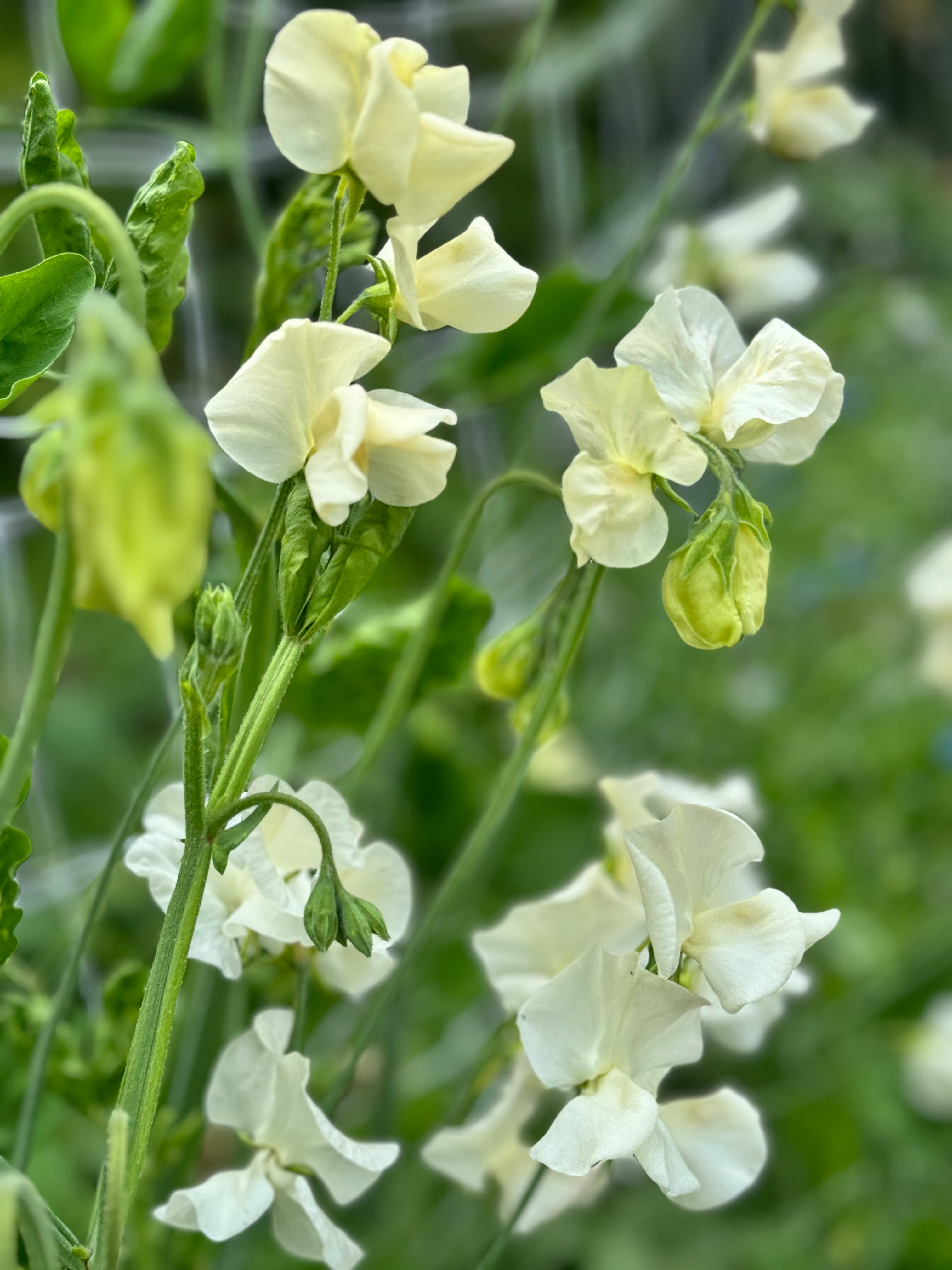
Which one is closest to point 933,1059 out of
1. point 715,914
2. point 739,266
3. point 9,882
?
point 739,266

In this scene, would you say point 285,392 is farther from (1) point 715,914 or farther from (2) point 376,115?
(1) point 715,914

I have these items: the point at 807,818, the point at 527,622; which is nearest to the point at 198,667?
the point at 527,622

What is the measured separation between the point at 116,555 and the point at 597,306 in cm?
39

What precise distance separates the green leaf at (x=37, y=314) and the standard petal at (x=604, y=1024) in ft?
0.68

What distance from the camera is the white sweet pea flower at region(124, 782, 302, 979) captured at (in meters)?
0.33

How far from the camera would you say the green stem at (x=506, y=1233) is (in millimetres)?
352

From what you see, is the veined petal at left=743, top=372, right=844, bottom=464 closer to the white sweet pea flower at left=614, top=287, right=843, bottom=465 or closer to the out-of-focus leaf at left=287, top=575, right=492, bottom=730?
the white sweet pea flower at left=614, top=287, right=843, bottom=465

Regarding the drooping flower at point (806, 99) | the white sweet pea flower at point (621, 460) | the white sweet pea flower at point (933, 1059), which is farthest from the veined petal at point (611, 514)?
the white sweet pea flower at point (933, 1059)

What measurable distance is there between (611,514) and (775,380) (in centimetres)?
6

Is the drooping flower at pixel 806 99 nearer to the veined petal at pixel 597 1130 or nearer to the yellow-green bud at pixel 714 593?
the yellow-green bud at pixel 714 593

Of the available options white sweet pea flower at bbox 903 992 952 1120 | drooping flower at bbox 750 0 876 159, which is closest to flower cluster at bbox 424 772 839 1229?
drooping flower at bbox 750 0 876 159

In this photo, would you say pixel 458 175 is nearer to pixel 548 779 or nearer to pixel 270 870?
pixel 270 870

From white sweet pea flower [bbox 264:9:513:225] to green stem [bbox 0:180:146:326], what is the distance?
77 mm

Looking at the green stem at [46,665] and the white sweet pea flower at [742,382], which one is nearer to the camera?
the green stem at [46,665]
